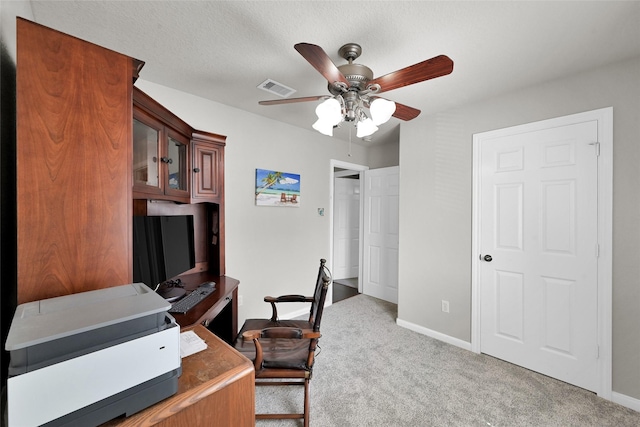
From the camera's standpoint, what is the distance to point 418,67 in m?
1.36

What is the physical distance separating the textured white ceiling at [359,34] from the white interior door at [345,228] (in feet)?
10.6

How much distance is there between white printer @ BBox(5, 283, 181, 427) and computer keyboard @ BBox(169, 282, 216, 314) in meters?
0.88

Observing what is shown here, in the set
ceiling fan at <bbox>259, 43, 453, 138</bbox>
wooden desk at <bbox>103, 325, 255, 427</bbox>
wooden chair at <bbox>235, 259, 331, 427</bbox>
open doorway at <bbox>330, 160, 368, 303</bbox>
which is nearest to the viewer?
wooden desk at <bbox>103, 325, 255, 427</bbox>

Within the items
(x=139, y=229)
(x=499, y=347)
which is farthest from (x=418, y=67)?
(x=499, y=347)

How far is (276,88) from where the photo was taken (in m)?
2.36

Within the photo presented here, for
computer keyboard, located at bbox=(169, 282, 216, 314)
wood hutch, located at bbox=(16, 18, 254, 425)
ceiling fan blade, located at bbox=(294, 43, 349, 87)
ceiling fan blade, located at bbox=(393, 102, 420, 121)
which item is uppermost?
ceiling fan blade, located at bbox=(294, 43, 349, 87)

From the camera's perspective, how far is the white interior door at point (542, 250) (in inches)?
81.2

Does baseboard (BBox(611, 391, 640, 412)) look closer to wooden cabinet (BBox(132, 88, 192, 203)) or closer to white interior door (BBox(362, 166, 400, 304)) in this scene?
white interior door (BBox(362, 166, 400, 304))

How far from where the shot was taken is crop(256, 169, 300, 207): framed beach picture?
10.1 feet

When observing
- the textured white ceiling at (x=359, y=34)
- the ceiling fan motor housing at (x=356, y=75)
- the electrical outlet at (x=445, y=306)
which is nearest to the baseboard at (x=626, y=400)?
the electrical outlet at (x=445, y=306)

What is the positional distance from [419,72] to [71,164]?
159cm

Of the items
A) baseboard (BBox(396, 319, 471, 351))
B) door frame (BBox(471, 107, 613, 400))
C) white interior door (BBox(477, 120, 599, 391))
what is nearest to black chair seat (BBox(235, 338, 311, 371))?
baseboard (BBox(396, 319, 471, 351))

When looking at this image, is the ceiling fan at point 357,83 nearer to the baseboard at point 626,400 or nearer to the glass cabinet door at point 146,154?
the glass cabinet door at point 146,154

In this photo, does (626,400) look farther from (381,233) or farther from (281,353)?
(381,233)
